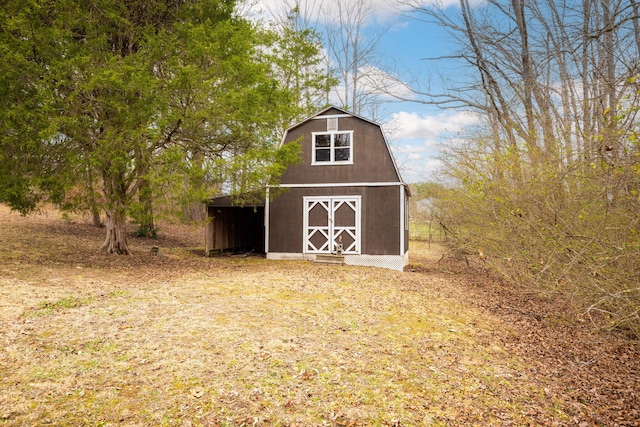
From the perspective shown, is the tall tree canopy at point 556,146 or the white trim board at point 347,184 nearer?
the tall tree canopy at point 556,146

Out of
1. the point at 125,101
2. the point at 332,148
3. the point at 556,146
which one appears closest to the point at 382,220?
the point at 332,148

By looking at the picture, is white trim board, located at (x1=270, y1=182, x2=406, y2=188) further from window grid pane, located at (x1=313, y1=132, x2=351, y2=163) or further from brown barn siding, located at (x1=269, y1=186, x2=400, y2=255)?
window grid pane, located at (x1=313, y1=132, x2=351, y2=163)

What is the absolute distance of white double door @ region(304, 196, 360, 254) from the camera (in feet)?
48.4

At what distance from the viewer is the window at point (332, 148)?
49.0 feet

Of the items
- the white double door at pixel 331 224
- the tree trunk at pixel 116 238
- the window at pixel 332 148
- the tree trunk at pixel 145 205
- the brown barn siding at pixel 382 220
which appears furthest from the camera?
the window at pixel 332 148

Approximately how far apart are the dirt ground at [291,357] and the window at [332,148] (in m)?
6.25

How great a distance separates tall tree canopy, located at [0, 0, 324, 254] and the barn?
2918 millimetres

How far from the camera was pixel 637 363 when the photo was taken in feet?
19.5

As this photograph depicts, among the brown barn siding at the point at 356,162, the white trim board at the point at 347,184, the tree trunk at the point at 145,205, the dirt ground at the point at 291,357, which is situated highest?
the brown barn siding at the point at 356,162

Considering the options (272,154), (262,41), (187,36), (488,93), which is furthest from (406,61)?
(262,41)

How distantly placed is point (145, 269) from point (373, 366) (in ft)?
28.1

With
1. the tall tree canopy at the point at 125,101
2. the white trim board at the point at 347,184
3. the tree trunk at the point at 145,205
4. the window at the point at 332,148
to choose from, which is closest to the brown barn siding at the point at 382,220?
the white trim board at the point at 347,184

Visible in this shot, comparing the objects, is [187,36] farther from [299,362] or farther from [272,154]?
[299,362]

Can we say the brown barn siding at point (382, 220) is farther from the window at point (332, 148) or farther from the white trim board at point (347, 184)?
the window at point (332, 148)
